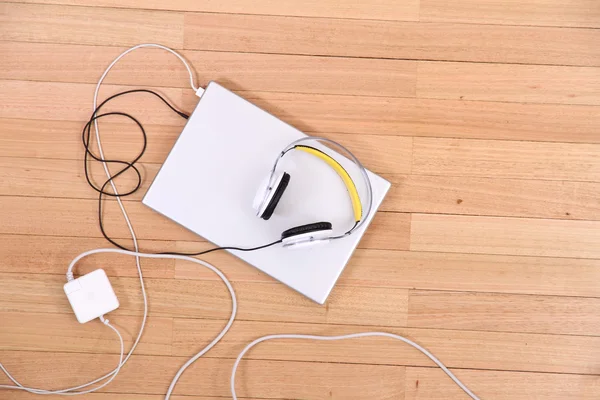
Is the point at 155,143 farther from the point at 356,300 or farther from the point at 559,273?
the point at 559,273

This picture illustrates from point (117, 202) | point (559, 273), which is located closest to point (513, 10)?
point (559, 273)

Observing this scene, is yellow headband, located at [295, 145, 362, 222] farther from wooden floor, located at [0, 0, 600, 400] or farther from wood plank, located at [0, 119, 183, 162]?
wood plank, located at [0, 119, 183, 162]

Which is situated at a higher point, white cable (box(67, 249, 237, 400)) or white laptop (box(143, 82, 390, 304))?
white laptop (box(143, 82, 390, 304))

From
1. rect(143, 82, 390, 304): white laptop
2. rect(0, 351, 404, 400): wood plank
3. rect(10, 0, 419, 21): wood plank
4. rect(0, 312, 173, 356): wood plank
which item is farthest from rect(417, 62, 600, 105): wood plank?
rect(0, 312, 173, 356): wood plank

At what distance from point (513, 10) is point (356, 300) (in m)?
A: 0.68

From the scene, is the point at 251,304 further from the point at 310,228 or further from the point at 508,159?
the point at 508,159

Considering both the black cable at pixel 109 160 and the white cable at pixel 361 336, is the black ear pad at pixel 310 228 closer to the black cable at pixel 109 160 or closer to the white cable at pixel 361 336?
the white cable at pixel 361 336

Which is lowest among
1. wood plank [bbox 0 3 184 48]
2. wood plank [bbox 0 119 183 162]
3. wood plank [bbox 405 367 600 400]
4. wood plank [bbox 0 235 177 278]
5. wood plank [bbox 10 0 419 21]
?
wood plank [bbox 405 367 600 400]

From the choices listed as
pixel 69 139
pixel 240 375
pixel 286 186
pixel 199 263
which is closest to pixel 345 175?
pixel 286 186

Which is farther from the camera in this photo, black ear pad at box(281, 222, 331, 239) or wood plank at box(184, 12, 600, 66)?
wood plank at box(184, 12, 600, 66)

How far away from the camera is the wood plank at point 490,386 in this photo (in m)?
1.29

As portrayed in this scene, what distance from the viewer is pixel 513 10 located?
4.36 ft

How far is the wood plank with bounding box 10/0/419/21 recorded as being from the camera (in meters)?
1.33

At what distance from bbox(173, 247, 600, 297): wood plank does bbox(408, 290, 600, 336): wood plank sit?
0.6 inches
